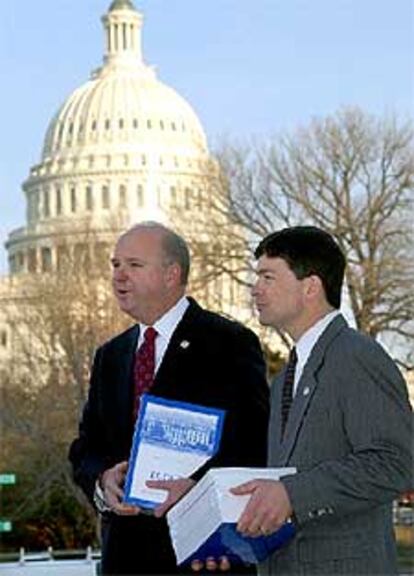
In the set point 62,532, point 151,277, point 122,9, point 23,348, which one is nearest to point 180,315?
point 151,277

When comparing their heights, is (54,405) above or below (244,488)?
above

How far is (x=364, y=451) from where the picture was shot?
305 centimetres

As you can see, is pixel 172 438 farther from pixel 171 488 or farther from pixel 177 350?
pixel 177 350

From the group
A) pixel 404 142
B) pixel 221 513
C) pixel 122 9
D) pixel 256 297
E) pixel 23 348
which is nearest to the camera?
pixel 221 513

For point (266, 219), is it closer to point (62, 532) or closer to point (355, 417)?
→ point (62, 532)

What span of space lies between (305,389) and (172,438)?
0.61 meters

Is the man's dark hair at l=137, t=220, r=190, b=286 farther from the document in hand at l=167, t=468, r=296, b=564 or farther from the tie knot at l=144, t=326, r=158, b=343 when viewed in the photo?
the document in hand at l=167, t=468, r=296, b=564

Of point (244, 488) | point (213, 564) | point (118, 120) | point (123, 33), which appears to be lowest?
point (213, 564)

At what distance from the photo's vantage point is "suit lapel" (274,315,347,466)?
3201 millimetres

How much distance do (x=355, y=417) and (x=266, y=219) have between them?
27.8 meters

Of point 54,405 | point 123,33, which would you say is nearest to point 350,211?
point 54,405

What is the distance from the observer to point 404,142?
1190 inches

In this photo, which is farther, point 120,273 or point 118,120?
point 118,120

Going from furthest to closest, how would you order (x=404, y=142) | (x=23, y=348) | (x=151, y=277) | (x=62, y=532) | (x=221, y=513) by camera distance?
(x=23, y=348), (x=62, y=532), (x=404, y=142), (x=151, y=277), (x=221, y=513)
